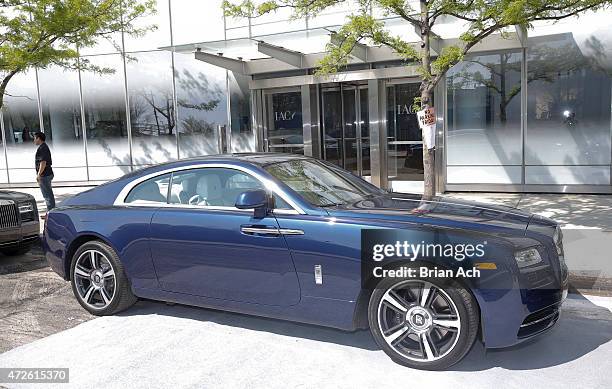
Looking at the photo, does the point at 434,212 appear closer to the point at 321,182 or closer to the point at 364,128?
the point at 321,182

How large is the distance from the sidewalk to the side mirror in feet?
11.7

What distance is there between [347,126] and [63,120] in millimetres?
8856

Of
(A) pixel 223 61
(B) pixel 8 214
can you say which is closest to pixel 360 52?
(A) pixel 223 61

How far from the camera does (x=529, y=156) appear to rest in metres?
12.1

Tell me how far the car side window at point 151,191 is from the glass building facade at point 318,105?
23.6 feet

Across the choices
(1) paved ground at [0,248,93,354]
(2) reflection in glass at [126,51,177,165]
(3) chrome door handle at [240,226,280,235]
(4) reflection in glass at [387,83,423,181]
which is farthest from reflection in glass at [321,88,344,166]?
(3) chrome door handle at [240,226,280,235]

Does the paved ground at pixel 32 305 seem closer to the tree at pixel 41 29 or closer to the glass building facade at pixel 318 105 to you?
the tree at pixel 41 29

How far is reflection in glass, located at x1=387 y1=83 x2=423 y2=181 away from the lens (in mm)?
12867

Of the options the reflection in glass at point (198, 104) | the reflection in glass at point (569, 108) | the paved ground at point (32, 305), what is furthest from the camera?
the reflection in glass at point (198, 104)

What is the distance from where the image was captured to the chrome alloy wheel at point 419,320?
3857mm

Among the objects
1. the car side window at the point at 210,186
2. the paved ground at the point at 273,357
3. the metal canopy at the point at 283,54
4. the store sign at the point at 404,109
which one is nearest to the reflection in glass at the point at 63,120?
the metal canopy at the point at 283,54

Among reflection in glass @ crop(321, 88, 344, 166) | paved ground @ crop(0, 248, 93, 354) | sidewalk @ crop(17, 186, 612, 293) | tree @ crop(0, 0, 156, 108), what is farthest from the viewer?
reflection in glass @ crop(321, 88, 344, 166)

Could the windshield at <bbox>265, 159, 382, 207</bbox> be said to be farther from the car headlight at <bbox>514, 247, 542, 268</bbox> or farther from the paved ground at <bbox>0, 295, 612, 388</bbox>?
the car headlight at <bbox>514, 247, 542, 268</bbox>

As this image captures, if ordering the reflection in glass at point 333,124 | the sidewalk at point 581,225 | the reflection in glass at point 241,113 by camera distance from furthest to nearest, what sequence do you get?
the reflection in glass at point 241,113
the reflection in glass at point 333,124
the sidewalk at point 581,225
